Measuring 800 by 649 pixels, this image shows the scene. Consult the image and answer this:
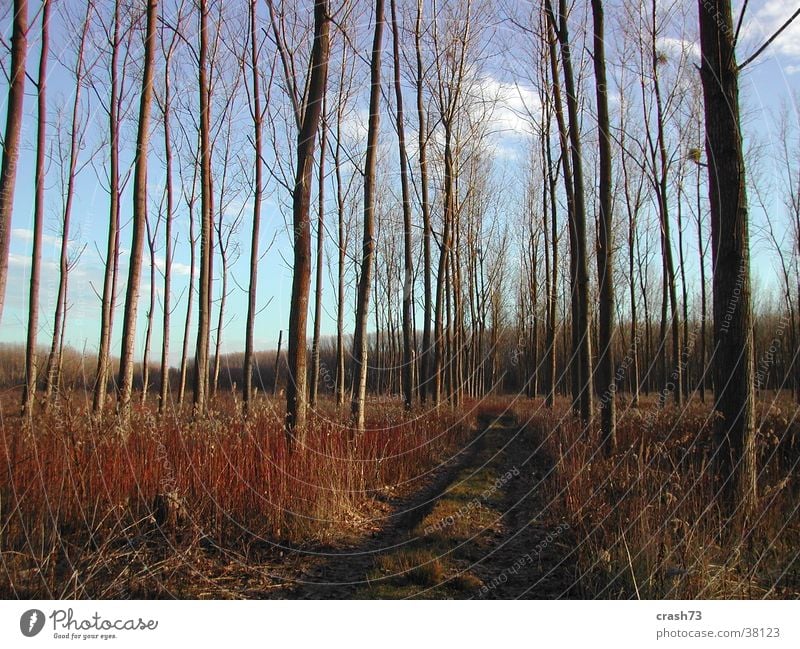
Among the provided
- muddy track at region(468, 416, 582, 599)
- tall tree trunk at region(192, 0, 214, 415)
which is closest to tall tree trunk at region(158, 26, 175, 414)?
tall tree trunk at region(192, 0, 214, 415)

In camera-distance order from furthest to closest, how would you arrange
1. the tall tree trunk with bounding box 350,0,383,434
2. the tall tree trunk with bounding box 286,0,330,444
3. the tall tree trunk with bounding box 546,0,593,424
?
the tall tree trunk with bounding box 350,0,383,434, the tall tree trunk with bounding box 546,0,593,424, the tall tree trunk with bounding box 286,0,330,444

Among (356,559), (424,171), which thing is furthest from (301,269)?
(424,171)

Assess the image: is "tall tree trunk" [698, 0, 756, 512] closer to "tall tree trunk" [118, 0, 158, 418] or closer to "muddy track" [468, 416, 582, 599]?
"muddy track" [468, 416, 582, 599]

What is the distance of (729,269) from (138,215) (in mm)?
6233

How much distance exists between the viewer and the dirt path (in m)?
3.57

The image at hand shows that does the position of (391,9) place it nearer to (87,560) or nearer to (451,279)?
(451,279)

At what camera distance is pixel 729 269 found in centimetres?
422

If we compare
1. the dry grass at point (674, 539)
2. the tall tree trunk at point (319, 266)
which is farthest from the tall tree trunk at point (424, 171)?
the dry grass at point (674, 539)

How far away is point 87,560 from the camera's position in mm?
3338

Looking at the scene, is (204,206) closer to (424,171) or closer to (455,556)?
(424,171)

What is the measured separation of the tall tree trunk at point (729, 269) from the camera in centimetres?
418

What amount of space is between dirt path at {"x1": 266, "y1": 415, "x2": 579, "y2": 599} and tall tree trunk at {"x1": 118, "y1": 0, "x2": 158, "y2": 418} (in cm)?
365

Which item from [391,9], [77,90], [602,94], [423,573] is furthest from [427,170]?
[423,573]

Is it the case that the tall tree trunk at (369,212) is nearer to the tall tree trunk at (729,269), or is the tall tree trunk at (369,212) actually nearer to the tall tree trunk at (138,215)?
the tall tree trunk at (138,215)
